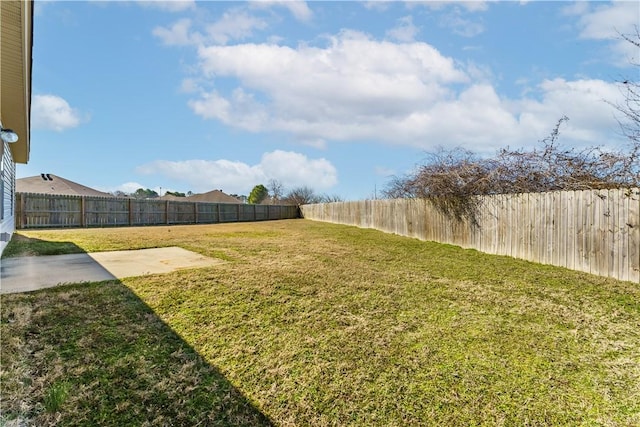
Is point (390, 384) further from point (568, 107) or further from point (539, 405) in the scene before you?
point (568, 107)

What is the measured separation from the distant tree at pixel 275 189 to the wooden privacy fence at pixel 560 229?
33682 millimetres

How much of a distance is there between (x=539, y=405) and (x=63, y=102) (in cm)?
1495

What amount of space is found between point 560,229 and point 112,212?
705 inches

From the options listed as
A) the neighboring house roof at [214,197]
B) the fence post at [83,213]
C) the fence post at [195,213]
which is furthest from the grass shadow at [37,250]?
the neighboring house roof at [214,197]

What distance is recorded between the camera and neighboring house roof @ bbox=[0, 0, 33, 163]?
2.81m

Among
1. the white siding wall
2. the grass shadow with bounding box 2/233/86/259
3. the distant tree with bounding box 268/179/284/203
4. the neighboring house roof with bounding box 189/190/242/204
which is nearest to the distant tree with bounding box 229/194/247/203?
the neighboring house roof with bounding box 189/190/242/204

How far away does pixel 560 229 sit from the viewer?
5.78 meters

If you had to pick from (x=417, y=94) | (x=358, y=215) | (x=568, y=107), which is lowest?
(x=358, y=215)

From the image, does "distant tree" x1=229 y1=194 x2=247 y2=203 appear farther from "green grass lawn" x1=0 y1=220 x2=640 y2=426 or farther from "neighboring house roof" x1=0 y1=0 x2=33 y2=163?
"green grass lawn" x1=0 y1=220 x2=640 y2=426

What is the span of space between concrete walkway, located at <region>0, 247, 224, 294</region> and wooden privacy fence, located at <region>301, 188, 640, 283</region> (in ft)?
20.3

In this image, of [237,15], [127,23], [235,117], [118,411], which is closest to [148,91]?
[127,23]

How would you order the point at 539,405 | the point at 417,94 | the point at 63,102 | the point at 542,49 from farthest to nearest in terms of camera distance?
the point at 63,102
the point at 417,94
the point at 542,49
the point at 539,405

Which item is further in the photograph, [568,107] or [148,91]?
[148,91]

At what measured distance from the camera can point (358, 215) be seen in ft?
50.6
